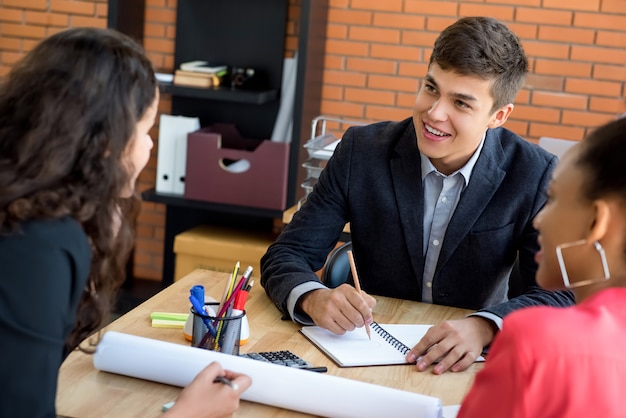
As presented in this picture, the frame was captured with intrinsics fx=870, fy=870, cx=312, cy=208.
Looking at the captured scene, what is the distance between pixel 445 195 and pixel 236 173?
1.61m

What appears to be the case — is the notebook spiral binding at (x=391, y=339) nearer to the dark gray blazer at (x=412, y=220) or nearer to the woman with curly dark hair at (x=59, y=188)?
the dark gray blazer at (x=412, y=220)

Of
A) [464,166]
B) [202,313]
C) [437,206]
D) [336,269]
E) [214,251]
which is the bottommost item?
[214,251]

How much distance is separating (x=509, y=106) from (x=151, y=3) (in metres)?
2.27

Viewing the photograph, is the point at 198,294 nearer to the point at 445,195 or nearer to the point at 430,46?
the point at 445,195

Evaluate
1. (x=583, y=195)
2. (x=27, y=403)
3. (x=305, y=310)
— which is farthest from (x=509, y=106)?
(x=27, y=403)

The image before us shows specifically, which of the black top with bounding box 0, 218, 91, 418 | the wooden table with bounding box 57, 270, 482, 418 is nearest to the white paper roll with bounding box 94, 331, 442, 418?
the wooden table with bounding box 57, 270, 482, 418

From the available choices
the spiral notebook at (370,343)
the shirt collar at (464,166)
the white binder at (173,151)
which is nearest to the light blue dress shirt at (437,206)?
the shirt collar at (464,166)

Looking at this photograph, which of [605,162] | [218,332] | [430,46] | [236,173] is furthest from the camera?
[430,46]

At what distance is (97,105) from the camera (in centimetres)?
123

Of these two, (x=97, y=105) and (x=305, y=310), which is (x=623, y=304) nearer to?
(x=97, y=105)

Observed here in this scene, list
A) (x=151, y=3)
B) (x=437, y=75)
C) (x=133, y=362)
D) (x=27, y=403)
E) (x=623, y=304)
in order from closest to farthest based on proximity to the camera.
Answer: (x=623, y=304) → (x=27, y=403) → (x=133, y=362) → (x=437, y=75) → (x=151, y=3)

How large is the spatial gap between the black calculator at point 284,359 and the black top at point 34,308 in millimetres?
461

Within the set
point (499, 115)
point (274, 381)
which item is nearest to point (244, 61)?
point (499, 115)

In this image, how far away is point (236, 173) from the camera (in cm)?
366
